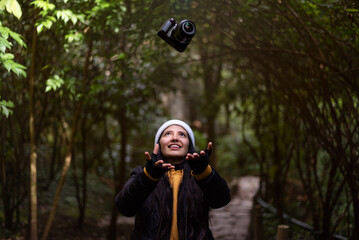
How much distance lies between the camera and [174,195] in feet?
7.88

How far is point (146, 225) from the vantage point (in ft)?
7.70

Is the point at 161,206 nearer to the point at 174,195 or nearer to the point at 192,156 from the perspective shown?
the point at 174,195

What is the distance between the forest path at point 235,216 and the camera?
19.2 feet

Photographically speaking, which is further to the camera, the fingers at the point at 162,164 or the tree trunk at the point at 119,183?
the tree trunk at the point at 119,183

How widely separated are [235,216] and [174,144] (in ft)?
16.7

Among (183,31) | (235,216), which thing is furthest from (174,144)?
(235,216)

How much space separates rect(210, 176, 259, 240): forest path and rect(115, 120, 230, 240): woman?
217 cm

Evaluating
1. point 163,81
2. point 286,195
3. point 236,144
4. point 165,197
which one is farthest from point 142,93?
point 236,144

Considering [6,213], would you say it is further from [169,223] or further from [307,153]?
[307,153]

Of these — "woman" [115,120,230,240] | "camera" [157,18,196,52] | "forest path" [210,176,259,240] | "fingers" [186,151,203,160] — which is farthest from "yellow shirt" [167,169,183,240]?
"forest path" [210,176,259,240]

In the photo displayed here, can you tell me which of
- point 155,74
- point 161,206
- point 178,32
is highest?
point 155,74

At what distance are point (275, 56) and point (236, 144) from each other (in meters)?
9.73

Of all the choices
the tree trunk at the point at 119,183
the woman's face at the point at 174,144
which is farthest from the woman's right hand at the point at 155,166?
the tree trunk at the point at 119,183

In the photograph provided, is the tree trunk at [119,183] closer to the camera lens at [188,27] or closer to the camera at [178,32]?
the camera at [178,32]
